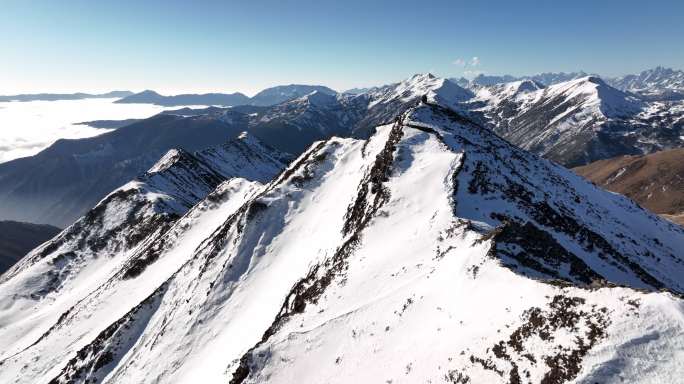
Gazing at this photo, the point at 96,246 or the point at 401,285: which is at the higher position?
the point at 401,285

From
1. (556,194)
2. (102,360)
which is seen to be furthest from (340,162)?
(102,360)

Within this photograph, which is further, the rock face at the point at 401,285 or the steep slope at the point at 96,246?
the steep slope at the point at 96,246

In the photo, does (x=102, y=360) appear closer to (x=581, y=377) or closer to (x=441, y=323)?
(x=441, y=323)

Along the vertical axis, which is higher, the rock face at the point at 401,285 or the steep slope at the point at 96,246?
the rock face at the point at 401,285

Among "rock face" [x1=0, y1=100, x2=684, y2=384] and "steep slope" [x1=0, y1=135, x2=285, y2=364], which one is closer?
"rock face" [x1=0, y1=100, x2=684, y2=384]

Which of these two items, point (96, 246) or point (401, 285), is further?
point (96, 246)
